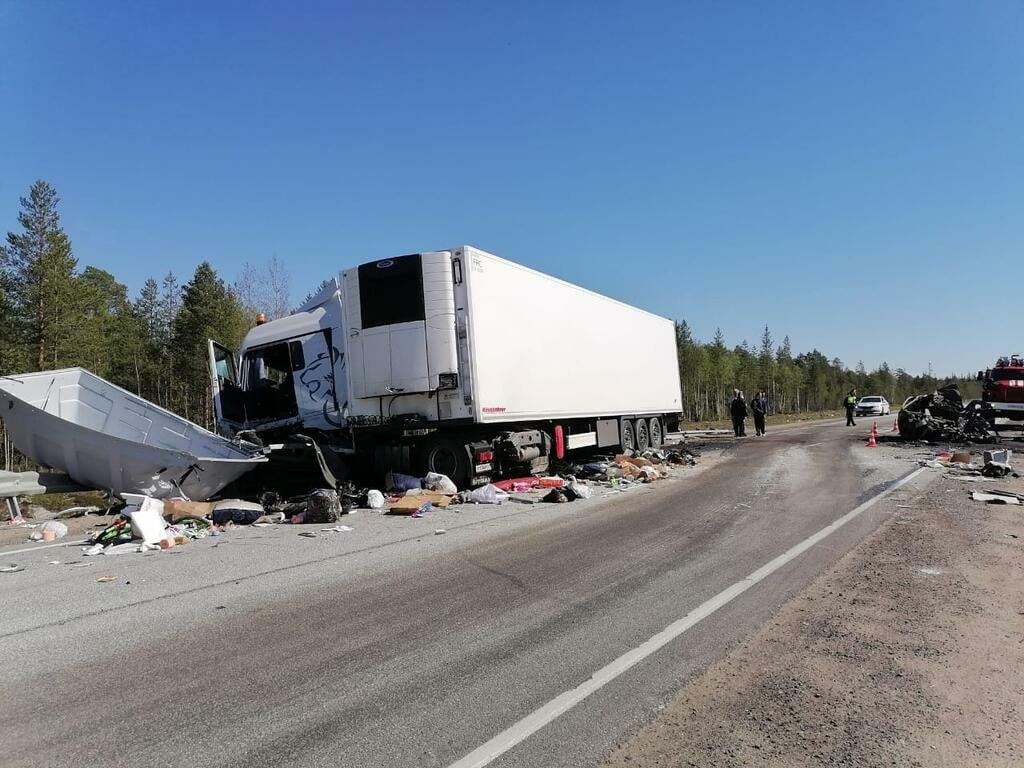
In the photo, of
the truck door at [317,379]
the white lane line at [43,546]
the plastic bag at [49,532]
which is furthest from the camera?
the truck door at [317,379]

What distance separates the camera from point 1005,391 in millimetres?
23344

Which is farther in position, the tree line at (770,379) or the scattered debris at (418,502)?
the tree line at (770,379)

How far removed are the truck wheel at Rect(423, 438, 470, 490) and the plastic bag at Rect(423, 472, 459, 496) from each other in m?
0.34

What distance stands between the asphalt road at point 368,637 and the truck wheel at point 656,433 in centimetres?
1186

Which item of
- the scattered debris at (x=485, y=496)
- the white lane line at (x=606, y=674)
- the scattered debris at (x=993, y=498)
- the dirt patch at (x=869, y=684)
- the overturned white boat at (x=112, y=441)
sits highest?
the overturned white boat at (x=112, y=441)

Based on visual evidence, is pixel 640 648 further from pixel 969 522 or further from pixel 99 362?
pixel 99 362

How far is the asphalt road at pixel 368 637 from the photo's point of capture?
305cm

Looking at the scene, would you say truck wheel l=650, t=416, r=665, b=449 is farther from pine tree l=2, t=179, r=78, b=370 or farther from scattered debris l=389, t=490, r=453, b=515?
pine tree l=2, t=179, r=78, b=370

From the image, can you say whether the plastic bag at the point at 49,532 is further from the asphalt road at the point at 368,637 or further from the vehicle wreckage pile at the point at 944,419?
the vehicle wreckage pile at the point at 944,419

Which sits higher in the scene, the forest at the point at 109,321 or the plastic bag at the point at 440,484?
the forest at the point at 109,321

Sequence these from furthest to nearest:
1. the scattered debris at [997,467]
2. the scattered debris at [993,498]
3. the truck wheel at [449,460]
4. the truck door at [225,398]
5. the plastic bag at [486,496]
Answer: the truck door at [225,398] → the scattered debris at [997,467] → the truck wheel at [449,460] → the plastic bag at [486,496] → the scattered debris at [993,498]

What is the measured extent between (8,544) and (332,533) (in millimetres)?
3760

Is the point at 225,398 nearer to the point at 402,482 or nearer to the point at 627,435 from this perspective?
the point at 402,482

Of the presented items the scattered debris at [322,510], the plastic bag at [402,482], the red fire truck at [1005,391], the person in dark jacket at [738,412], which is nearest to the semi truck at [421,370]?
the plastic bag at [402,482]
